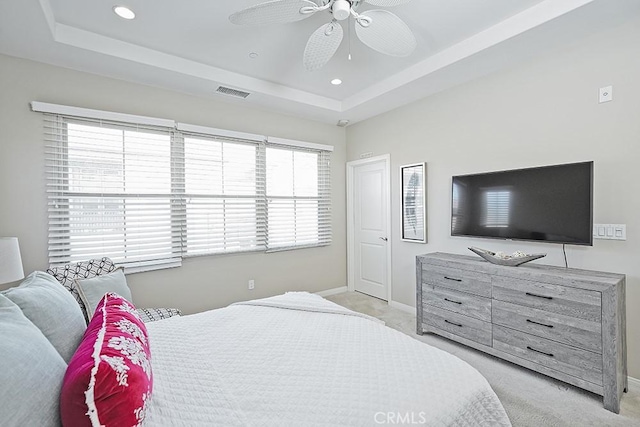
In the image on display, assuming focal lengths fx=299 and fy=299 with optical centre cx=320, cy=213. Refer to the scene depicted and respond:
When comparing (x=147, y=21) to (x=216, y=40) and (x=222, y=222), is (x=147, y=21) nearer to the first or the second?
(x=216, y=40)

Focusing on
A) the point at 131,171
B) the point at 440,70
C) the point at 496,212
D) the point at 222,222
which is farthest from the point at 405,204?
the point at 131,171

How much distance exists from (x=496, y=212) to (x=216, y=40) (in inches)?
116

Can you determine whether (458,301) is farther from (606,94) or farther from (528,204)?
(606,94)

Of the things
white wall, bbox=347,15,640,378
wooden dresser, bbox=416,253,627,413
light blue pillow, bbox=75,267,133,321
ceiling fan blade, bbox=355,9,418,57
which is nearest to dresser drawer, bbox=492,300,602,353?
wooden dresser, bbox=416,253,627,413

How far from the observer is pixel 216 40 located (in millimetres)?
2605

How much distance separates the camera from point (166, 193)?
10.6 feet

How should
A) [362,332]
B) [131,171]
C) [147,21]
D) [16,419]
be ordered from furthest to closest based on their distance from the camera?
[131,171]
[147,21]
[362,332]
[16,419]

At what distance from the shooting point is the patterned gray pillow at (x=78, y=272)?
7.02 ft

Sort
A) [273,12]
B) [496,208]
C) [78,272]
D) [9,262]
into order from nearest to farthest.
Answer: [273,12] → [9,262] → [78,272] → [496,208]

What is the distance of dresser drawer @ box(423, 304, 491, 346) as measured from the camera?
2.61 meters

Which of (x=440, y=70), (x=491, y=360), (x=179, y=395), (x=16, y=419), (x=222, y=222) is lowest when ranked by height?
(x=491, y=360)

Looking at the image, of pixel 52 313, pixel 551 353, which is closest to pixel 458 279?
pixel 551 353

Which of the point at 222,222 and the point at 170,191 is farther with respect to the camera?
the point at 222,222

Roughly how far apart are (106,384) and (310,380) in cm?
69
